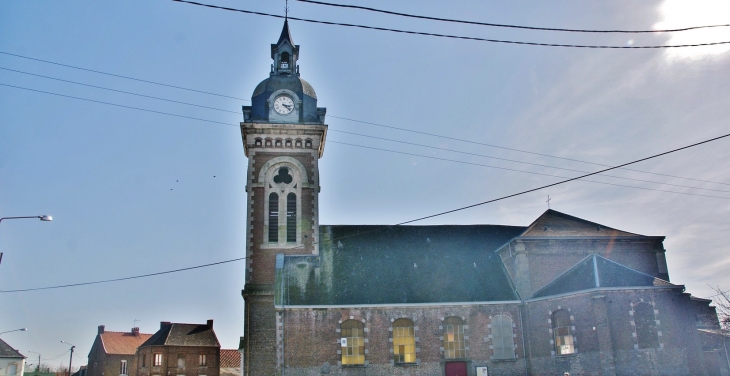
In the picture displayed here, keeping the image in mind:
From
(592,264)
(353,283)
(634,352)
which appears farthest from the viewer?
(353,283)

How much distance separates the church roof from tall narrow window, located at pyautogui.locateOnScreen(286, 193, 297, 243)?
1239 centimetres

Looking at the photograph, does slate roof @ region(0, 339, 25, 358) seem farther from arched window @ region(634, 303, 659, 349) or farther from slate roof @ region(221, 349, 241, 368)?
arched window @ region(634, 303, 659, 349)

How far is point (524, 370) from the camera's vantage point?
31375mm

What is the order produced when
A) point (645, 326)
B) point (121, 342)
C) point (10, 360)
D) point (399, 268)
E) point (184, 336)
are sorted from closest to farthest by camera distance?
point (645, 326) < point (399, 268) < point (10, 360) < point (184, 336) < point (121, 342)

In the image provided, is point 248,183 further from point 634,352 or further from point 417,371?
point 634,352

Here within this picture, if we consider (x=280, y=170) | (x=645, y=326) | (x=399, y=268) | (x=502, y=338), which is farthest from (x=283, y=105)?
(x=645, y=326)

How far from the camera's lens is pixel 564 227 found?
1337 inches

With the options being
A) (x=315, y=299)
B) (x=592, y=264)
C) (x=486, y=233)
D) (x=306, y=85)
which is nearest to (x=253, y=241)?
(x=315, y=299)

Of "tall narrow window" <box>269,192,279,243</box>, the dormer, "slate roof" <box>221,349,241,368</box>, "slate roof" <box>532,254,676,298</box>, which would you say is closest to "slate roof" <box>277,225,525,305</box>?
"tall narrow window" <box>269,192,279,243</box>

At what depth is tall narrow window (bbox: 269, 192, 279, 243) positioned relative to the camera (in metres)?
33.7

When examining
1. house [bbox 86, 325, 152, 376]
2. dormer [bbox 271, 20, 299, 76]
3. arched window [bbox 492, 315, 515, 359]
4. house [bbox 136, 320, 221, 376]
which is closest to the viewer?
arched window [bbox 492, 315, 515, 359]

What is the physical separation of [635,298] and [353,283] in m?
13.5

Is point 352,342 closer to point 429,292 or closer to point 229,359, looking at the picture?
point 429,292

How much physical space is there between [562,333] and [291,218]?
49.4 ft
